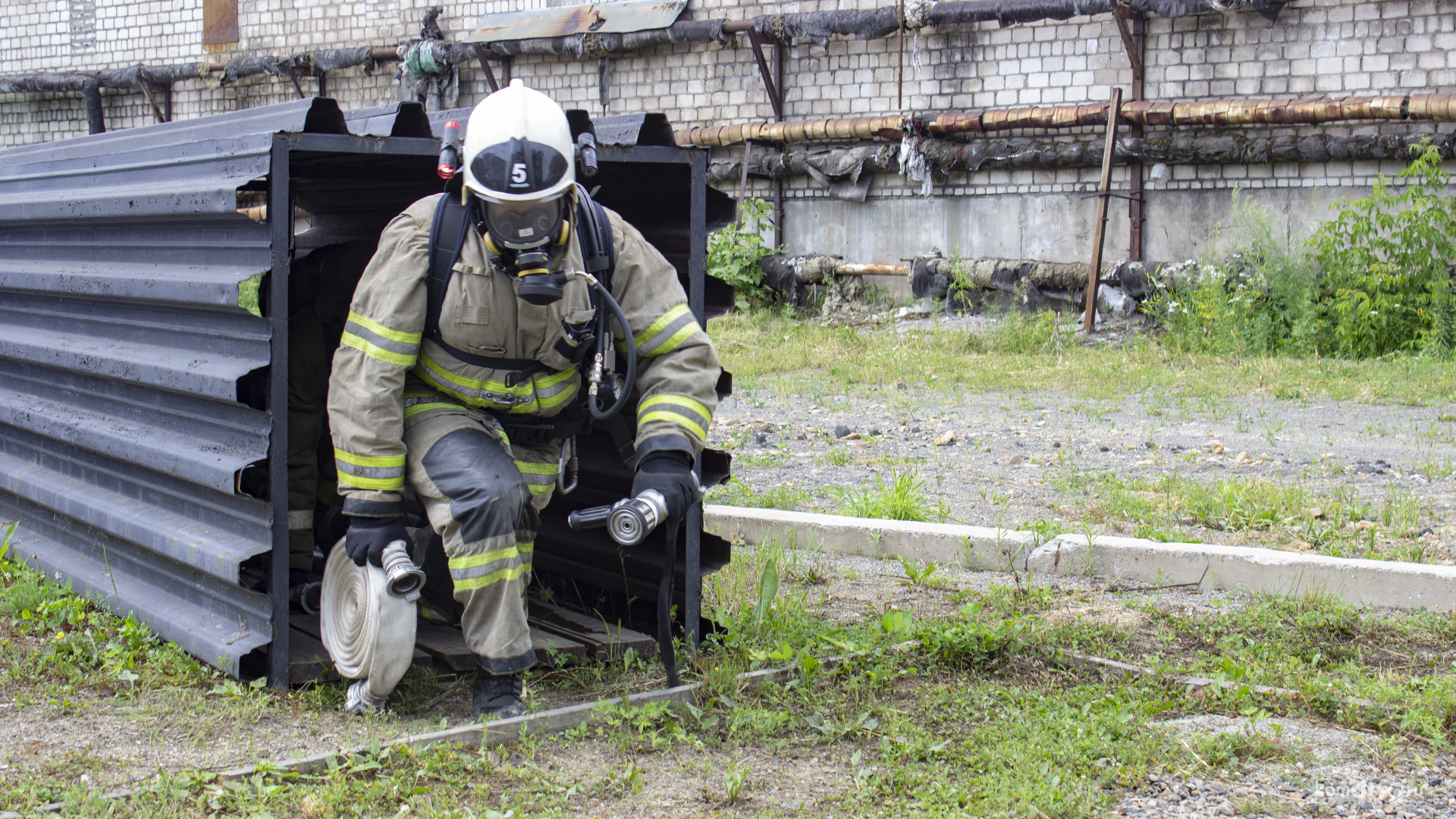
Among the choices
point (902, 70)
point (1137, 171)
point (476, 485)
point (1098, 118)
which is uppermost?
point (902, 70)

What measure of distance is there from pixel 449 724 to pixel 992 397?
6706 mm

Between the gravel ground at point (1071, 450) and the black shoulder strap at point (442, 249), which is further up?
the black shoulder strap at point (442, 249)

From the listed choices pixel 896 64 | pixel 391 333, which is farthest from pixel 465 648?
pixel 896 64

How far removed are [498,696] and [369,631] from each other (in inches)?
15.2

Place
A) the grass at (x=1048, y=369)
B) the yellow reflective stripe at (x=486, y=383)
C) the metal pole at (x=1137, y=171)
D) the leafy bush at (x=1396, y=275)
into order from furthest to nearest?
the metal pole at (x=1137, y=171) < the leafy bush at (x=1396, y=275) < the grass at (x=1048, y=369) < the yellow reflective stripe at (x=486, y=383)

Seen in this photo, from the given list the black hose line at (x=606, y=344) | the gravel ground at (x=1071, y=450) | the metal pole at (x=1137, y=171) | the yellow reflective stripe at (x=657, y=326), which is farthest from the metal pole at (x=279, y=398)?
the metal pole at (x=1137, y=171)

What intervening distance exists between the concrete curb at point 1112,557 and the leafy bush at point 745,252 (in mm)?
10289

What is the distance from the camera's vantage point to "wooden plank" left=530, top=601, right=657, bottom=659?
3996mm

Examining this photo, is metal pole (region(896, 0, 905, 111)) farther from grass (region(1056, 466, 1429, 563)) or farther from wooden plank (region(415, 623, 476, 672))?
wooden plank (region(415, 623, 476, 672))

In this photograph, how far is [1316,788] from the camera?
287 centimetres

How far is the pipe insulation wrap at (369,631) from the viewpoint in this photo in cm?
336

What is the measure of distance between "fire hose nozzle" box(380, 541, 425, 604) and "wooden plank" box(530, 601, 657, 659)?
0.81 m

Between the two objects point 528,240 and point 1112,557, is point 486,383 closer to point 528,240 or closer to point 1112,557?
point 528,240

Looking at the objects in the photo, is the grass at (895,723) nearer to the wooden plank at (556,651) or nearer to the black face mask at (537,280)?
the wooden plank at (556,651)
